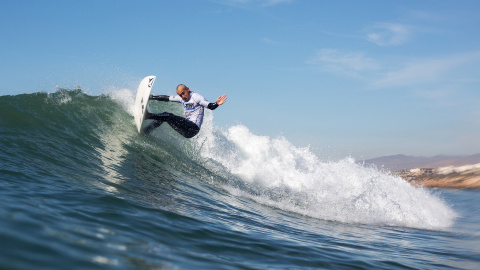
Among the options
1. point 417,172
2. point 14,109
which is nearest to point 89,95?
point 14,109

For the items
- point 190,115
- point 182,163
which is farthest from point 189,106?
point 182,163

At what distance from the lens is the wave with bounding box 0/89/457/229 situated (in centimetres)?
643

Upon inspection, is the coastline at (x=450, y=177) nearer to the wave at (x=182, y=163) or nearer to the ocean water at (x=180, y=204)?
the wave at (x=182, y=163)

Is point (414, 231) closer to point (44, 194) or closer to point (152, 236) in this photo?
point (152, 236)

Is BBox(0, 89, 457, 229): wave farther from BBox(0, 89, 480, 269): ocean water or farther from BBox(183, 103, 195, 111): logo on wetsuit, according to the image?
BBox(183, 103, 195, 111): logo on wetsuit

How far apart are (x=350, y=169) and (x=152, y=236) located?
10.3 m

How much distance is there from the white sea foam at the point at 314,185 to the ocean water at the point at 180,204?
0.06 metres

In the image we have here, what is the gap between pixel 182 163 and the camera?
1007 centimetres

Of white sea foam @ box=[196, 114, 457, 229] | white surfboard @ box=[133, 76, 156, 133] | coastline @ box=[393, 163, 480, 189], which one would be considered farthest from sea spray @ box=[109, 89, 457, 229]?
coastline @ box=[393, 163, 480, 189]

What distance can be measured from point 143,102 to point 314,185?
19.5 ft

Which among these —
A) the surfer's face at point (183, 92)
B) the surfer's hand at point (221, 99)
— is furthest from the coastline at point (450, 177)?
the surfer's face at point (183, 92)

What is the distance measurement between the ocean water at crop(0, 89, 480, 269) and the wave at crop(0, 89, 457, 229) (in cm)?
5

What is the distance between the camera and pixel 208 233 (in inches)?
163

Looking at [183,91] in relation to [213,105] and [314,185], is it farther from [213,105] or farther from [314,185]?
[314,185]
